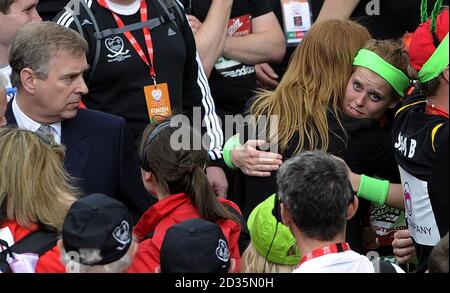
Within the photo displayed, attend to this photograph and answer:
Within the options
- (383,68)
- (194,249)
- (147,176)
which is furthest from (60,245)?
(383,68)

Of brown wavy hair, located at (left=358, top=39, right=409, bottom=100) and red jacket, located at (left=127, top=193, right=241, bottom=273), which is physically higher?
brown wavy hair, located at (left=358, top=39, right=409, bottom=100)

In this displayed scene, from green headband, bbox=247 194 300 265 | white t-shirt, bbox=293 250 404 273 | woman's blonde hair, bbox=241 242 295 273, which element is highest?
white t-shirt, bbox=293 250 404 273

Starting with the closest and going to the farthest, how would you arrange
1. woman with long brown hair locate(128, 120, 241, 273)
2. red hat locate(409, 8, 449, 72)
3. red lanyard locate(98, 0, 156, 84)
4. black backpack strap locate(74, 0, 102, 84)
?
red hat locate(409, 8, 449, 72), woman with long brown hair locate(128, 120, 241, 273), black backpack strap locate(74, 0, 102, 84), red lanyard locate(98, 0, 156, 84)

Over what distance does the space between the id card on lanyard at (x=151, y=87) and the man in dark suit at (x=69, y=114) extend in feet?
1.65

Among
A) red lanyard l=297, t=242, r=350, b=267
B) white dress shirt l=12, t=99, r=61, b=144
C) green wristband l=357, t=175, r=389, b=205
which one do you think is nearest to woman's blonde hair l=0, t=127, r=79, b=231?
white dress shirt l=12, t=99, r=61, b=144

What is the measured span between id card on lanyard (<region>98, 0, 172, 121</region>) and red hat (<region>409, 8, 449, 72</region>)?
1.52 m

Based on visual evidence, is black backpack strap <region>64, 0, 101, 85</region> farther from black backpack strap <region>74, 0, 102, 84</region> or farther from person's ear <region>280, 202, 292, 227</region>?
person's ear <region>280, 202, 292, 227</region>

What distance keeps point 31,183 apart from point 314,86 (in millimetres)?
1474

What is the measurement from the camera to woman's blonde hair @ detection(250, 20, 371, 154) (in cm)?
453

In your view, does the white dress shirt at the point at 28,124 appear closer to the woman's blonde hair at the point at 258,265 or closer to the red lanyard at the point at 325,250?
the woman's blonde hair at the point at 258,265
